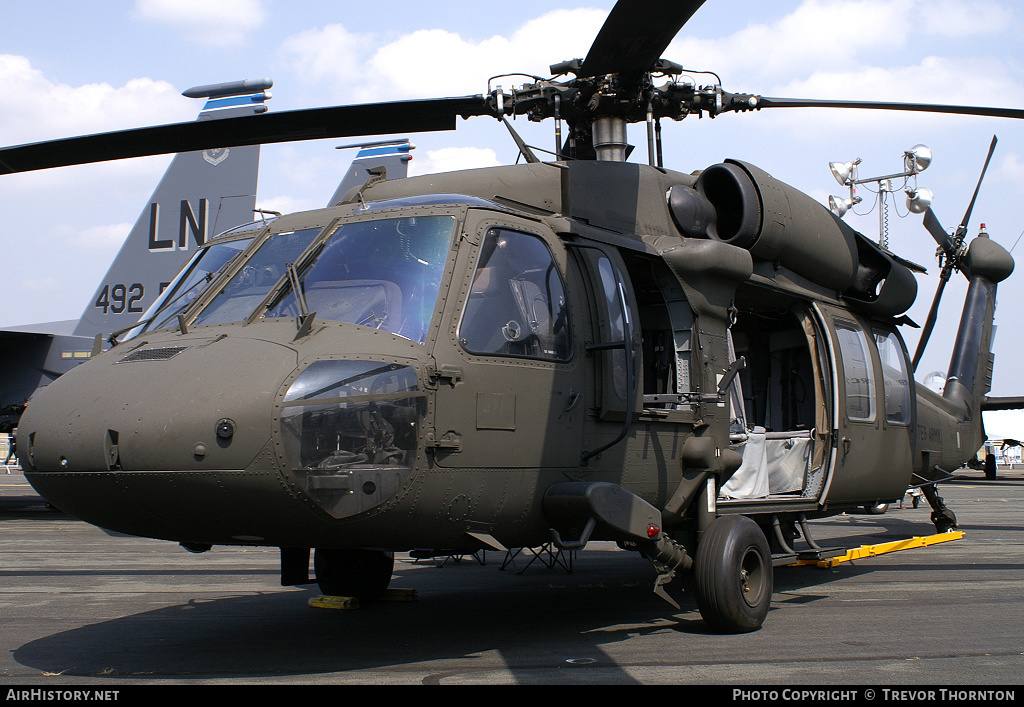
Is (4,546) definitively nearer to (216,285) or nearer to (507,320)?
(216,285)

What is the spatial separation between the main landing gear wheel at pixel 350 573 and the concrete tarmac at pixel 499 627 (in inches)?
8.8

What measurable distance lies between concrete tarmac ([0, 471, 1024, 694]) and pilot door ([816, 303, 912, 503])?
0.92m

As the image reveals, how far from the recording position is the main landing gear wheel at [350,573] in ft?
23.6

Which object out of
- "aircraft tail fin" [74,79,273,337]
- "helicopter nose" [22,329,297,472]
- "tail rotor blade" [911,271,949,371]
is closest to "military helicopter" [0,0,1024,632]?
"helicopter nose" [22,329,297,472]

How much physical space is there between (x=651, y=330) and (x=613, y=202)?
3.53ft

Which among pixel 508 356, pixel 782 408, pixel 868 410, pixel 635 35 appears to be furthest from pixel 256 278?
pixel 782 408

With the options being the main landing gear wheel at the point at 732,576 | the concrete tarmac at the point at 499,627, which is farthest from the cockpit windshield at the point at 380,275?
the main landing gear wheel at the point at 732,576

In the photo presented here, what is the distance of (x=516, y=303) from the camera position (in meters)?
5.29

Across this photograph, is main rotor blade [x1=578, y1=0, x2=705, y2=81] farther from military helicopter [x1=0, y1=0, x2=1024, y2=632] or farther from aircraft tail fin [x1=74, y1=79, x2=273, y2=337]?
aircraft tail fin [x1=74, y1=79, x2=273, y2=337]

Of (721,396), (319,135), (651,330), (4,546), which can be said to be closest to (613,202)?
(651,330)

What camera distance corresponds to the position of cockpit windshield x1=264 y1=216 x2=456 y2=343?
4887 mm

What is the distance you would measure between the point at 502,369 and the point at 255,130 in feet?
8.46

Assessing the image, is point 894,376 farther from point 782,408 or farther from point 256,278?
point 256,278

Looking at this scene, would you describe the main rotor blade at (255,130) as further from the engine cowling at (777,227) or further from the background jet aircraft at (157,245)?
the background jet aircraft at (157,245)
